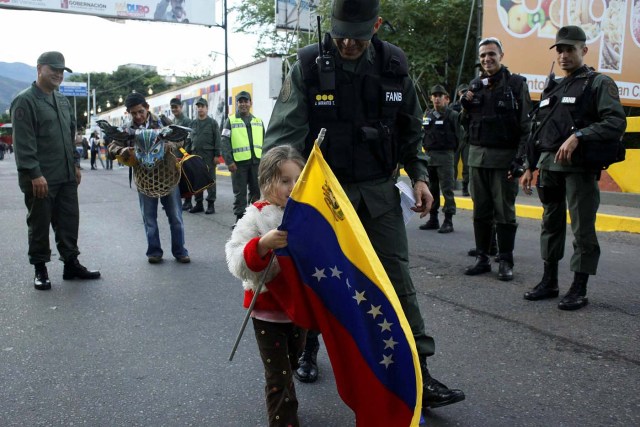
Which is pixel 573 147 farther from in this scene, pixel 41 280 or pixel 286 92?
pixel 41 280

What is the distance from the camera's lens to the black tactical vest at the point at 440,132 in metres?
8.51

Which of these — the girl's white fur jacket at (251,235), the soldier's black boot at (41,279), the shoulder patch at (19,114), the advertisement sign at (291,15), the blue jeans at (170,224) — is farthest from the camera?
the advertisement sign at (291,15)

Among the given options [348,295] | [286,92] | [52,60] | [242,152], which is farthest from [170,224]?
[348,295]

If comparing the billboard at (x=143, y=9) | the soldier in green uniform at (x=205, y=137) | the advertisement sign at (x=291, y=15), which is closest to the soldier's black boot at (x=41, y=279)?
the soldier in green uniform at (x=205, y=137)

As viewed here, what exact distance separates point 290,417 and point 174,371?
1.19m

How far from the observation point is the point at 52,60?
527 cm

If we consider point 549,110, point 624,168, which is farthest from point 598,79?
point 624,168

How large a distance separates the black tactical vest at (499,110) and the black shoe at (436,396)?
316 cm

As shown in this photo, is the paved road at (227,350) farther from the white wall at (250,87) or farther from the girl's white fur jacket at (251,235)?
the white wall at (250,87)

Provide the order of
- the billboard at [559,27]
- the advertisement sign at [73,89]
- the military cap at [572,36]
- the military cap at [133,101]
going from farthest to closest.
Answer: the advertisement sign at [73,89], the billboard at [559,27], the military cap at [133,101], the military cap at [572,36]

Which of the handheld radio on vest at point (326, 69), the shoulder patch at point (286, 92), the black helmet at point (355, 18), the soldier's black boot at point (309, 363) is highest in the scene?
the black helmet at point (355, 18)

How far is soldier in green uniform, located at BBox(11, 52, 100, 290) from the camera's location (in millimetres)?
5184

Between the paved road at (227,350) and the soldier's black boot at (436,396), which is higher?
the soldier's black boot at (436,396)

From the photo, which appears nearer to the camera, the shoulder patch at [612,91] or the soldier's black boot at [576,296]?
the shoulder patch at [612,91]
